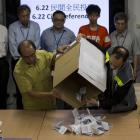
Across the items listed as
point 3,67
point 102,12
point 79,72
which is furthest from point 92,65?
point 102,12

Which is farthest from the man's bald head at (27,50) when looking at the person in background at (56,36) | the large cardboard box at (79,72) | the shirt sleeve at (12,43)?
the shirt sleeve at (12,43)

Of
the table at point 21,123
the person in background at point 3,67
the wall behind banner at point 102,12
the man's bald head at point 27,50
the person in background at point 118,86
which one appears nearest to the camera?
the table at point 21,123

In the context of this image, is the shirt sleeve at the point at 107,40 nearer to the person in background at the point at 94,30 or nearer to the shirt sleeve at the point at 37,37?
the person in background at the point at 94,30

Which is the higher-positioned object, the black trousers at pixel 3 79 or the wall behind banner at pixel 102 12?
the wall behind banner at pixel 102 12

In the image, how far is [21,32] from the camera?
17.0 ft

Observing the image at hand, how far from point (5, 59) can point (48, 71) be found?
1751mm

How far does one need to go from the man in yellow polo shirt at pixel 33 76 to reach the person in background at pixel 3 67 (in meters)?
1.50

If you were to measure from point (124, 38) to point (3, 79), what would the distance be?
1678 mm

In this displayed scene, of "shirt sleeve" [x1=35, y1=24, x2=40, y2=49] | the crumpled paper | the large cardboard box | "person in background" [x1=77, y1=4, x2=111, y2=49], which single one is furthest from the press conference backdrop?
the crumpled paper

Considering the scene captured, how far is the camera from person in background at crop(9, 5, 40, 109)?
5109 mm

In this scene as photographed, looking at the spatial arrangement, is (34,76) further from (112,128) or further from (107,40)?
(107,40)

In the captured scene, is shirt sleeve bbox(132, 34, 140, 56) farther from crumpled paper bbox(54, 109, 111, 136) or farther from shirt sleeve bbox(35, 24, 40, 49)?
crumpled paper bbox(54, 109, 111, 136)

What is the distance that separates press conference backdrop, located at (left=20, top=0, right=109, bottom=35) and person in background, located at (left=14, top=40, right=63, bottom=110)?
6.09 ft

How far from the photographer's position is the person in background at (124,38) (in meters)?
4.98
